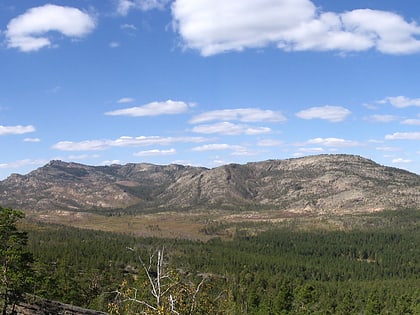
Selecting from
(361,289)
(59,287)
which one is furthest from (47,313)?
(361,289)

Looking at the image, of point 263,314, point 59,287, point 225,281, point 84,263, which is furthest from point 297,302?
point 84,263

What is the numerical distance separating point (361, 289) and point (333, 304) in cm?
4159

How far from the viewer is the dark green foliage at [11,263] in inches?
1757

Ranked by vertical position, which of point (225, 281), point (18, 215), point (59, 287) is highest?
point (18, 215)

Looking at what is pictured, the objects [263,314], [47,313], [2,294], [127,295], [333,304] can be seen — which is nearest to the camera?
[127,295]

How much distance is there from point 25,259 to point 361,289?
154171mm

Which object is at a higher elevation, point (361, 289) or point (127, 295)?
point (127, 295)

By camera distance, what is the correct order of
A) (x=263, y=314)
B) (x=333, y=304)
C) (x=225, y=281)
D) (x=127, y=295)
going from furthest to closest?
(x=225, y=281)
(x=333, y=304)
(x=263, y=314)
(x=127, y=295)

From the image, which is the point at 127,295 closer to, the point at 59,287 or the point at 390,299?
the point at 59,287

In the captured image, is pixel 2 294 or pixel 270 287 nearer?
pixel 2 294

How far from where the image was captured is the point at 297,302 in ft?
379

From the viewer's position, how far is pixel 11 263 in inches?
1811

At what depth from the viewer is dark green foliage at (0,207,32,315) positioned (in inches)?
1757

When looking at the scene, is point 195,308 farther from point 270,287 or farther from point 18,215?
point 270,287
